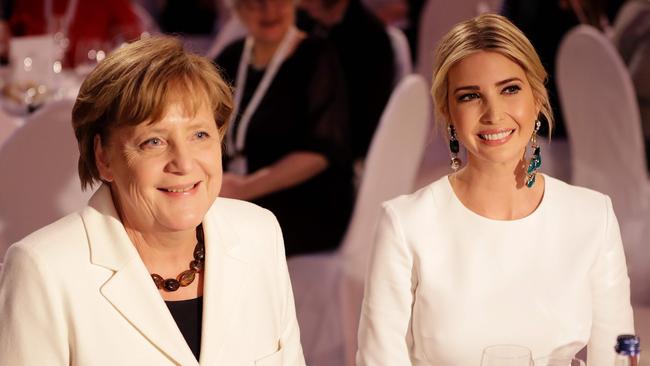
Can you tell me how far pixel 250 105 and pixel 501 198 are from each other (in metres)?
1.82

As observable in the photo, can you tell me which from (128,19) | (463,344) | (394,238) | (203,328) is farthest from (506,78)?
(128,19)

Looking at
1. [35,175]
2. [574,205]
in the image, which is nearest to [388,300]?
[574,205]

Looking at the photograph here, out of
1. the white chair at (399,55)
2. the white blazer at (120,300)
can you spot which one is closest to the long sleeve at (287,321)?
the white blazer at (120,300)

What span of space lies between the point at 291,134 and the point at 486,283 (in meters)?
1.77

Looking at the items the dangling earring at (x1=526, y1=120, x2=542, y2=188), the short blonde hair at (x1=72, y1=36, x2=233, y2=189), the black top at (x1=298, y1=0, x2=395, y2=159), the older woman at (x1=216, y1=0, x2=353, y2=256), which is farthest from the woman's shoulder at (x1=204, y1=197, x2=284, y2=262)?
the black top at (x1=298, y1=0, x2=395, y2=159)

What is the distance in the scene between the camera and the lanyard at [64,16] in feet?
16.3

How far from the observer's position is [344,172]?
392 cm

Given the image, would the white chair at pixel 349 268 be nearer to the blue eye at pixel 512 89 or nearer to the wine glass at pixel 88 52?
the blue eye at pixel 512 89

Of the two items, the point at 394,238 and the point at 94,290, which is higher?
the point at 394,238

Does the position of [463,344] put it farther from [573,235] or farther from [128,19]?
[128,19]

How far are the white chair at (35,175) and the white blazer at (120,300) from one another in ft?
3.30

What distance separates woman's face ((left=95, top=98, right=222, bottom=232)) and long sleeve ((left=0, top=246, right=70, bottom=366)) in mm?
217

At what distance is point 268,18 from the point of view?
3.86 meters

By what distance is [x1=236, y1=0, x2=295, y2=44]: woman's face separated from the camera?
3.86 meters
